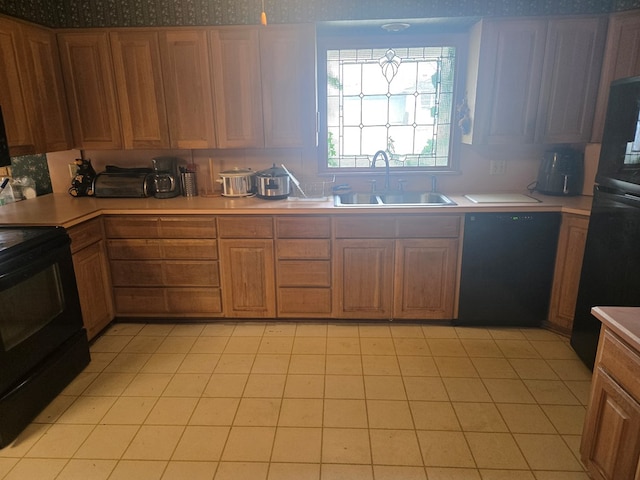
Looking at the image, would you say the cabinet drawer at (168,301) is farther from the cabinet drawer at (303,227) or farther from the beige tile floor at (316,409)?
the cabinet drawer at (303,227)

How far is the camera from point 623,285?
208 cm

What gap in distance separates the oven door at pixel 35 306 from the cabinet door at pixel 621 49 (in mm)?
3384

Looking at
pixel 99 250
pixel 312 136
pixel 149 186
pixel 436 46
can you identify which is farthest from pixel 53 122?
pixel 436 46

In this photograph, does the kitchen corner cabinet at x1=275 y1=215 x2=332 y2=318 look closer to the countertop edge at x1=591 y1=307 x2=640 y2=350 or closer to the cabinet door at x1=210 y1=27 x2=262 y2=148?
the cabinet door at x1=210 y1=27 x2=262 y2=148

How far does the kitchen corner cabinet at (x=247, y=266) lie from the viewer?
288 cm

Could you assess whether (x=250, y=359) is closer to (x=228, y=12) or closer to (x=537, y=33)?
(x=228, y=12)

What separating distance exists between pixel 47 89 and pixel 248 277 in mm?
1863

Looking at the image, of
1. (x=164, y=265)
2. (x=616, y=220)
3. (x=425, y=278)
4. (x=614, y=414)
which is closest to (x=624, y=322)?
(x=614, y=414)

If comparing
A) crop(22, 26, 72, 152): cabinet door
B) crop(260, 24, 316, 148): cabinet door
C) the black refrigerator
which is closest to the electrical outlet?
the black refrigerator

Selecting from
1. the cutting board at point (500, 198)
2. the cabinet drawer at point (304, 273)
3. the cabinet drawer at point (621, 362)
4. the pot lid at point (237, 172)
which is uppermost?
the pot lid at point (237, 172)

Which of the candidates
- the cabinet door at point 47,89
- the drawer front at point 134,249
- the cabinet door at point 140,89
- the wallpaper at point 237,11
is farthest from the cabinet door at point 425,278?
the cabinet door at point 47,89

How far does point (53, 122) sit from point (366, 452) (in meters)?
2.90

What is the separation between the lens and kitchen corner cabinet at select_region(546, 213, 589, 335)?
2.67m

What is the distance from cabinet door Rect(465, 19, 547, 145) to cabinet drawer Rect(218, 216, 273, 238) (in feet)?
5.20
